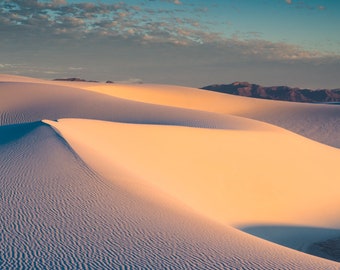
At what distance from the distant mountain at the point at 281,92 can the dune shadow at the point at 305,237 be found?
161 m

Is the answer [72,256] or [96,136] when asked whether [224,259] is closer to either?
[72,256]

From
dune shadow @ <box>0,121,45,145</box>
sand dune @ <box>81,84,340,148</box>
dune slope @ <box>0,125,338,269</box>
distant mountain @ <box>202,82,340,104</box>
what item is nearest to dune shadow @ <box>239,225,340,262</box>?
dune slope @ <box>0,125,338,269</box>

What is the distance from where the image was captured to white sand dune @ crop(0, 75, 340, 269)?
20.3 feet

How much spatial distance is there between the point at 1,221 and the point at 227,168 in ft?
35.7

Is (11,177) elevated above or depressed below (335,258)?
above

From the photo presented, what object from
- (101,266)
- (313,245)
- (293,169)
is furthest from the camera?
(293,169)

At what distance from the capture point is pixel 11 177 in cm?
957

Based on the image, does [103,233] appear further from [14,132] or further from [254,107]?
[254,107]

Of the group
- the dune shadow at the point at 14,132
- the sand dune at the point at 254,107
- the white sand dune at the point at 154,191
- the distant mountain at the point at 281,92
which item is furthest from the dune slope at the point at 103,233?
the distant mountain at the point at 281,92

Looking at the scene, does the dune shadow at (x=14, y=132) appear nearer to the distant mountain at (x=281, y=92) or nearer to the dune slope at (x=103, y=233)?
the dune slope at (x=103, y=233)

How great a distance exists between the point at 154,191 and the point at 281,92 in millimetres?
176963

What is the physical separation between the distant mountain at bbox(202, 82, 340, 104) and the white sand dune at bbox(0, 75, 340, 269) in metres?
153

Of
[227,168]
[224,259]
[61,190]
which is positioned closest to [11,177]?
[61,190]

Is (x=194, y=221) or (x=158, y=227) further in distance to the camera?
(x=194, y=221)
